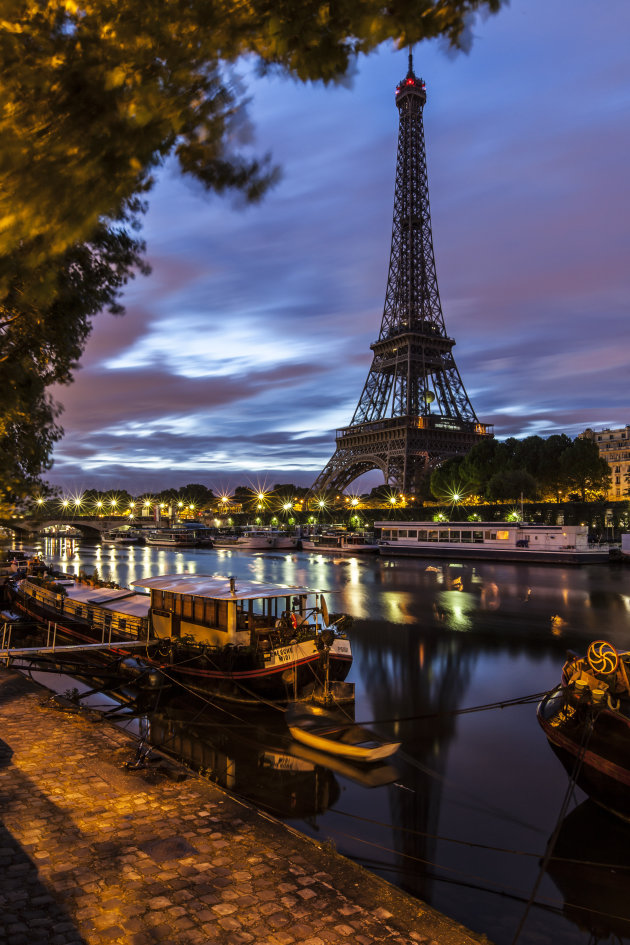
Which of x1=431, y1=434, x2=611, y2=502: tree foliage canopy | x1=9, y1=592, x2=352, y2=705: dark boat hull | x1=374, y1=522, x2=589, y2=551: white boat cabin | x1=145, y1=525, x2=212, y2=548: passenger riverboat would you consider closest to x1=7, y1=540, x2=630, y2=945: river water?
x1=9, y1=592, x2=352, y2=705: dark boat hull

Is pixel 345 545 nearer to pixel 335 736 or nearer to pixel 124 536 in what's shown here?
pixel 124 536

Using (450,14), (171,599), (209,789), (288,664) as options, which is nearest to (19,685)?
(171,599)

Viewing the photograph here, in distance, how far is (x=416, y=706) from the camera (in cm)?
Result: 1892

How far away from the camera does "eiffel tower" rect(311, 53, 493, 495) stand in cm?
11069

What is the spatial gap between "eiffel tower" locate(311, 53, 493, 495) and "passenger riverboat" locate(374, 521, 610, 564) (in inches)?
1098

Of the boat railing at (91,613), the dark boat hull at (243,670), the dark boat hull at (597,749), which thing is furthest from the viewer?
the boat railing at (91,613)

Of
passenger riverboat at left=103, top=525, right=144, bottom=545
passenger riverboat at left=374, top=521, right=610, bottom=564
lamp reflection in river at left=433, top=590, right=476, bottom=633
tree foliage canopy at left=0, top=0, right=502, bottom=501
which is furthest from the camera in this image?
passenger riverboat at left=103, top=525, right=144, bottom=545

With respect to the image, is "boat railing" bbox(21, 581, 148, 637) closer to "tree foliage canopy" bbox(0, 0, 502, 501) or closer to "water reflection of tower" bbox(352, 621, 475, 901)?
"water reflection of tower" bbox(352, 621, 475, 901)

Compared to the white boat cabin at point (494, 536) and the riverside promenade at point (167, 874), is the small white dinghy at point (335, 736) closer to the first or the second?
the riverside promenade at point (167, 874)

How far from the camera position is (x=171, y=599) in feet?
65.9

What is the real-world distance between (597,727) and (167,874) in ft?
26.5

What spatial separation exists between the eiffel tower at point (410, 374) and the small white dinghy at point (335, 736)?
304 feet

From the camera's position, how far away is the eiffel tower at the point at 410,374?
11069 cm

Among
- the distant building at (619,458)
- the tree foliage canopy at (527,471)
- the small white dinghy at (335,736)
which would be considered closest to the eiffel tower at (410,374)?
the tree foliage canopy at (527,471)
